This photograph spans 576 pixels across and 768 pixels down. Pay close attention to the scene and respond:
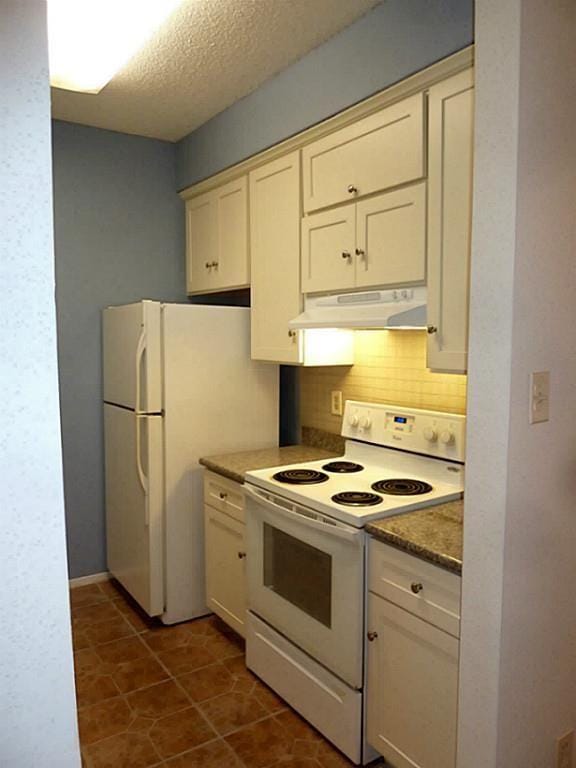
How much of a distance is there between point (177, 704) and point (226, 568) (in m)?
0.61

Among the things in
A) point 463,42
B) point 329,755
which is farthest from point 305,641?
point 463,42

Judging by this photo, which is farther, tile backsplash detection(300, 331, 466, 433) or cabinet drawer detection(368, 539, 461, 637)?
tile backsplash detection(300, 331, 466, 433)

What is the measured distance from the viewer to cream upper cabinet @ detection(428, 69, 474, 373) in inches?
72.2

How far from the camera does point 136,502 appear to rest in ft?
9.99

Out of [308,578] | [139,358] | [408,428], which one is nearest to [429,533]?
[308,578]

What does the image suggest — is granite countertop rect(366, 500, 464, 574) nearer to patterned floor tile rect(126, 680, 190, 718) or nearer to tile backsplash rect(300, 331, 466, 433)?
tile backsplash rect(300, 331, 466, 433)

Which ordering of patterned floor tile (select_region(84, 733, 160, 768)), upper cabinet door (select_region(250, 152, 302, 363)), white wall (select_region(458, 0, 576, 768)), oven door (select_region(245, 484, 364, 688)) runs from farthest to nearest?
upper cabinet door (select_region(250, 152, 302, 363)) → patterned floor tile (select_region(84, 733, 160, 768)) → oven door (select_region(245, 484, 364, 688)) → white wall (select_region(458, 0, 576, 768))

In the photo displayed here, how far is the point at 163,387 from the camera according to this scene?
9.41ft

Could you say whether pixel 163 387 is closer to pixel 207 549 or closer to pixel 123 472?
pixel 123 472

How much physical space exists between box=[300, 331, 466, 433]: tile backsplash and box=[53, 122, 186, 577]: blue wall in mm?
1227

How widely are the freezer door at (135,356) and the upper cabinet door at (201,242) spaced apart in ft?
1.72

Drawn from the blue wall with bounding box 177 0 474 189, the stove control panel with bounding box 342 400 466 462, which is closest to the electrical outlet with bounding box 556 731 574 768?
the stove control panel with bounding box 342 400 466 462

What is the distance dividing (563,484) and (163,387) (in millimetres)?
1867

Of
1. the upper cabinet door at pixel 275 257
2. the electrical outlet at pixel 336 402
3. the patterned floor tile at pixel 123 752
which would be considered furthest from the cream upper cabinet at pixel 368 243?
the patterned floor tile at pixel 123 752
